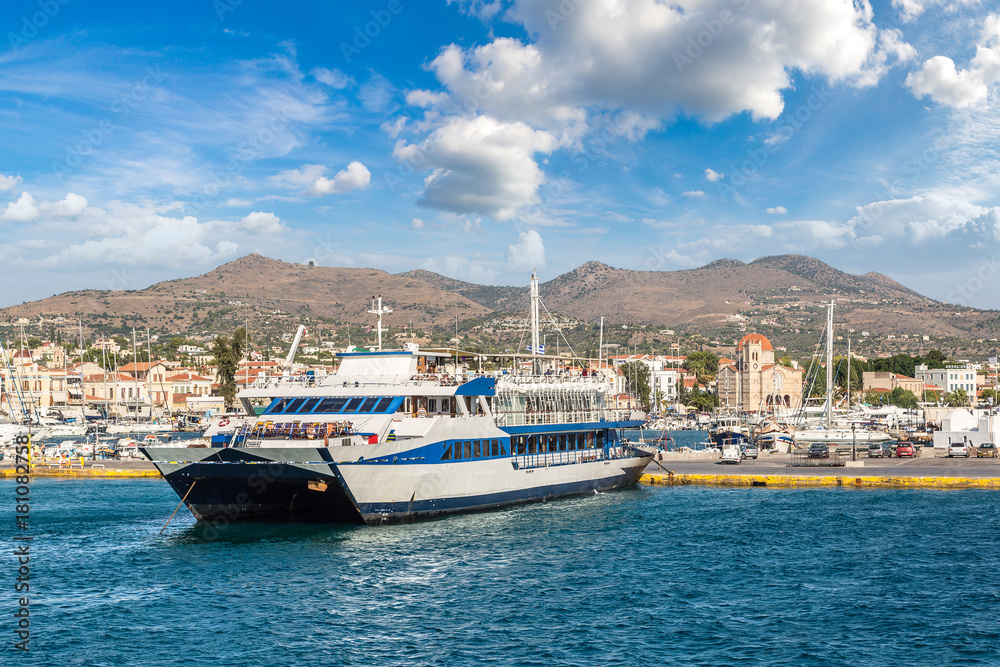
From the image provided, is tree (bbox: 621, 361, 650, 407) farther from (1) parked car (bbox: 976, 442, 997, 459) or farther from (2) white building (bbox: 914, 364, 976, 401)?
(1) parked car (bbox: 976, 442, 997, 459)

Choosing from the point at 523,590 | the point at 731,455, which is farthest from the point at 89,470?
the point at 731,455

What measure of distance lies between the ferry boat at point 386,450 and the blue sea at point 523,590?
1065 mm

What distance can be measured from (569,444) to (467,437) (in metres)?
9.94

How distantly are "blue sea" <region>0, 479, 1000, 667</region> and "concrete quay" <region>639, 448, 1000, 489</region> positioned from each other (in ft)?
25.9

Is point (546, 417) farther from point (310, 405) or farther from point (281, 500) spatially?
point (281, 500)

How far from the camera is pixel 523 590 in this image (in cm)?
2442

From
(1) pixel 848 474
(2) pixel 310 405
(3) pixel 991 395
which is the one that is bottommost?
(1) pixel 848 474

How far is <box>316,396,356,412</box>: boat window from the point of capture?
112 ft

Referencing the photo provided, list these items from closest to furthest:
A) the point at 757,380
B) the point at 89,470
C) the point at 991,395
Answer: the point at 89,470
the point at 991,395
the point at 757,380

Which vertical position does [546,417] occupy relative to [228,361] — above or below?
below

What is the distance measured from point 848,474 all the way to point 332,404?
31563 mm

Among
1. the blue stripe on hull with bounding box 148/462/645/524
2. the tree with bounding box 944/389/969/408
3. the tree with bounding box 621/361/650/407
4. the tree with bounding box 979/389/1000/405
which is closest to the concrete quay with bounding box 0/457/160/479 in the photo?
the blue stripe on hull with bounding box 148/462/645/524

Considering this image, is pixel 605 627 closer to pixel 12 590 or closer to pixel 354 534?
pixel 354 534

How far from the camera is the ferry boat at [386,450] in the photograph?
29969mm
